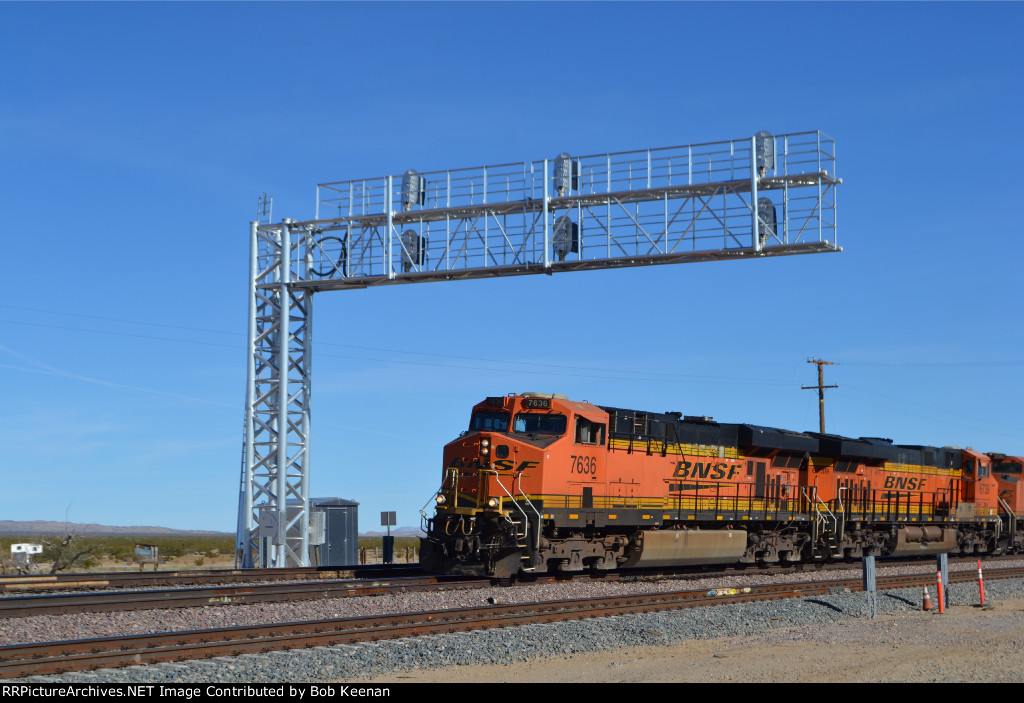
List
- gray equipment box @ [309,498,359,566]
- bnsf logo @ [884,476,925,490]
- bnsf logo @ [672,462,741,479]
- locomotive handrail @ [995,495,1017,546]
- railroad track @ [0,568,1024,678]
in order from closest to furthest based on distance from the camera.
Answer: railroad track @ [0,568,1024,678] → bnsf logo @ [672,462,741,479] → bnsf logo @ [884,476,925,490] → gray equipment box @ [309,498,359,566] → locomotive handrail @ [995,495,1017,546]

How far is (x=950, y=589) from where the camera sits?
2253 centimetres

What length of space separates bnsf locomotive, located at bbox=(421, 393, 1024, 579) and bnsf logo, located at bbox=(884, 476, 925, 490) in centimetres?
5

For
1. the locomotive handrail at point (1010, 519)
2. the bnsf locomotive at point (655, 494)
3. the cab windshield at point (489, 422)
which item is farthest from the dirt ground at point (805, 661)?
the locomotive handrail at point (1010, 519)

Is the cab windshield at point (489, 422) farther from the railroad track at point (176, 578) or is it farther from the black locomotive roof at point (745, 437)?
the railroad track at point (176, 578)

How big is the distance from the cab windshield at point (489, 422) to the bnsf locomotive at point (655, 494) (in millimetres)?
30

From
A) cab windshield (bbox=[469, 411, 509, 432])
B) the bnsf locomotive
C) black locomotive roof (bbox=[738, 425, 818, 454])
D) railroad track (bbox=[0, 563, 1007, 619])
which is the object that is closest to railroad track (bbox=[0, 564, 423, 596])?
railroad track (bbox=[0, 563, 1007, 619])

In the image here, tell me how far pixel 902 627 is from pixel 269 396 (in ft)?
60.3

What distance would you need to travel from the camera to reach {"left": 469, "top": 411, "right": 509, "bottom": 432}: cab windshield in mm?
22188

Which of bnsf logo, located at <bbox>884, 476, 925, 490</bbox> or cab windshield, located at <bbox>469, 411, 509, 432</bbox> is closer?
cab windshield, located at <bbox>469, 411, 509, 432</bbox>

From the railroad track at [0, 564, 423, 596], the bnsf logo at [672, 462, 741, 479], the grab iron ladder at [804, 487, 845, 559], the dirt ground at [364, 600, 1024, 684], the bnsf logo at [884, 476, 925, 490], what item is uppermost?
the bnsf logo at [672, 462, 741, 479]

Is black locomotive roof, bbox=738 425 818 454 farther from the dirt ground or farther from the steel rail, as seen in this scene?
the dirt ground

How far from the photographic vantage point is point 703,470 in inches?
998

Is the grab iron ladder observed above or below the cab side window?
below
